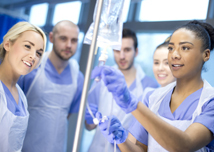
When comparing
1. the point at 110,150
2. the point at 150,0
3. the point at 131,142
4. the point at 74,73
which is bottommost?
the point at 110,150

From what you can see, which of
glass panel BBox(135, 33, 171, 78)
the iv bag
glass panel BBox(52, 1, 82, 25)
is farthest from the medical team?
glass panel BBox(52, 1, 82, 25)

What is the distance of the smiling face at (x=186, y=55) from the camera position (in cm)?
118

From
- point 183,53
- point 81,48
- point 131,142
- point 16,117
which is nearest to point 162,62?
point 183,53

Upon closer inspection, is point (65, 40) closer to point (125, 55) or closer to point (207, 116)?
point (125, 55)

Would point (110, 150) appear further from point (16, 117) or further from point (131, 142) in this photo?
point (16, 117)

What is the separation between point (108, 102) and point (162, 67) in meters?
0.46

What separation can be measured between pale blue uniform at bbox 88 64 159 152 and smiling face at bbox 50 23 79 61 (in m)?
0.33

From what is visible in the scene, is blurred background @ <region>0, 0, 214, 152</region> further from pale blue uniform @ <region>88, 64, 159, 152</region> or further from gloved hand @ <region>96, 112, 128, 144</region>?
gloved hand @ <region>96, 112, 128, 144</region>

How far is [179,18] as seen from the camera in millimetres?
2402

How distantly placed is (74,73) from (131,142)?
910 mm

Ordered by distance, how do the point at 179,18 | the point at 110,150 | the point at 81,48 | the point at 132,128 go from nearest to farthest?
the point at 132,128 → the point at 110,150 → the point at 179,18 → the point at 81,48

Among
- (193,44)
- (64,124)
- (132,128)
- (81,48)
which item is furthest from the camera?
(81,48)

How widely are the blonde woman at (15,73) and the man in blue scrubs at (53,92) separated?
15.6 inches

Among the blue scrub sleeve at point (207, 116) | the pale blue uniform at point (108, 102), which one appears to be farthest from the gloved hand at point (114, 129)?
the pale blue uniform at point (108, 102)
